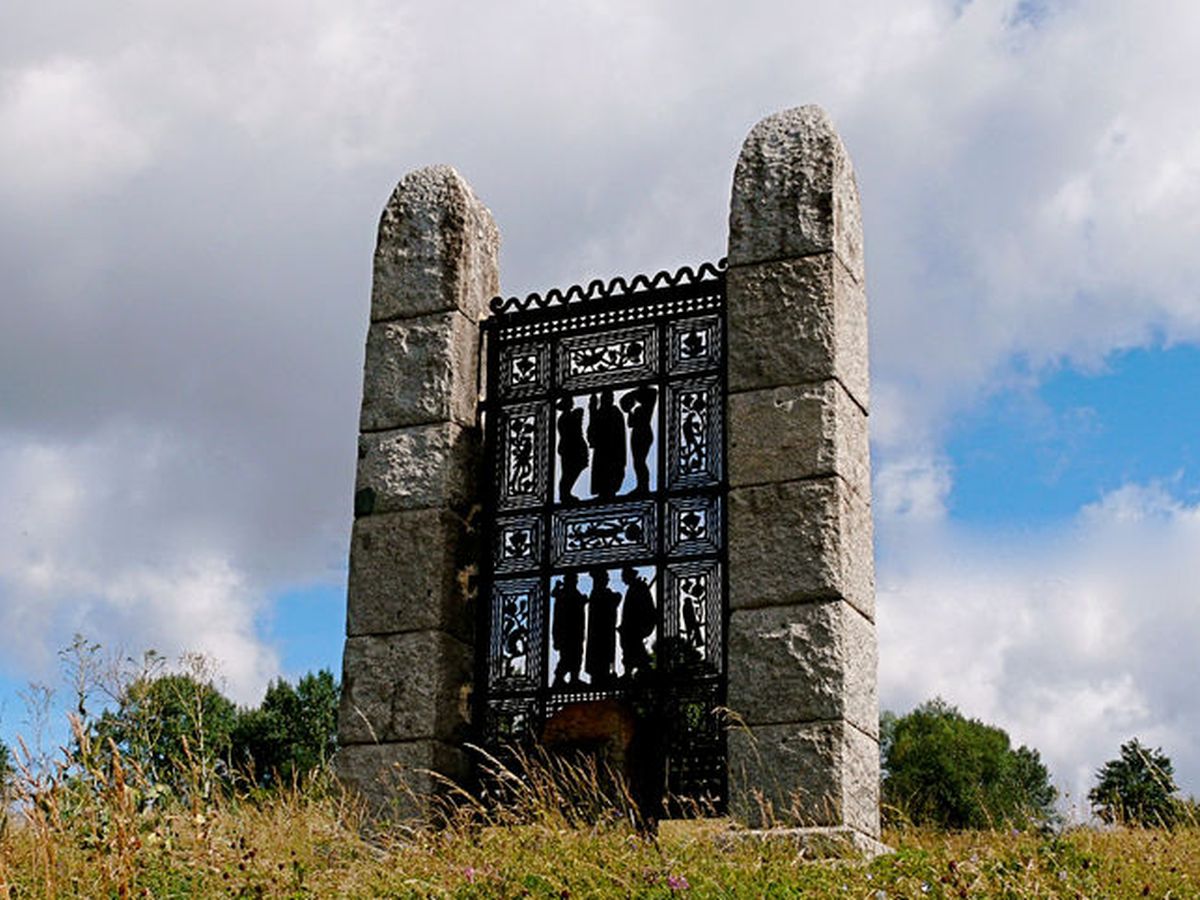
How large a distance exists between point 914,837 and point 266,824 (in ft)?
11.2

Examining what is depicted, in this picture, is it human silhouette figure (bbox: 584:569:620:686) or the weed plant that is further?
human silhouette figure (bbox: 584:569:620:686)

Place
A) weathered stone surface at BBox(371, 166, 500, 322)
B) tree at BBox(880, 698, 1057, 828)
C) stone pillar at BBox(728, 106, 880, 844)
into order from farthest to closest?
1. tree at BBox(880, 698, 1057, 828)
2. weathered stone surface at BBox(371, 166, 500, 322)
3. stone pillar at BBox(728, 106, 880, 844)

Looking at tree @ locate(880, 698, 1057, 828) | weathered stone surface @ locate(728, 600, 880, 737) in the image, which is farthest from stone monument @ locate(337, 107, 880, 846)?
tree @ locate(880, 698, 1057, 828)

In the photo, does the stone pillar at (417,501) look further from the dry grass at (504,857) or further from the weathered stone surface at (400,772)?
the dry grass at (504,857)

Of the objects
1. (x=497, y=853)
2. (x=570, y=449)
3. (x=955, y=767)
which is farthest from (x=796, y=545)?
(x=955, y=767)

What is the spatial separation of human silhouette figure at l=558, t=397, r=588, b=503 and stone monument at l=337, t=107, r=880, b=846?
0.01m

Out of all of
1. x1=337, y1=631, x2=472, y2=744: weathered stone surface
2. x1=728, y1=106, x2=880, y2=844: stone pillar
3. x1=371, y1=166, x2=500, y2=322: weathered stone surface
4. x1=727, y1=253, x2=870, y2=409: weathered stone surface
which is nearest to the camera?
x1=728, y1=106, x2=880, y2=844: stone pillar

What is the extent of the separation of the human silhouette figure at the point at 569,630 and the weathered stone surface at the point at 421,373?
3.93 ft

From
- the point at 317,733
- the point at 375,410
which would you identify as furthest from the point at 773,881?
the point at 317,733

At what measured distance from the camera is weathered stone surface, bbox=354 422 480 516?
351 inches

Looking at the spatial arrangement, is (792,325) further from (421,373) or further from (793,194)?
(421,373)

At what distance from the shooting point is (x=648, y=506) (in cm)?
866

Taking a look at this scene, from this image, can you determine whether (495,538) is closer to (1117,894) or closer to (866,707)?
(866,707)

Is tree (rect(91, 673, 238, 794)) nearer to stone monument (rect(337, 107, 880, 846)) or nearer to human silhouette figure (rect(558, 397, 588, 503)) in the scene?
stone monument (rect(337, 107, 880, 846))
